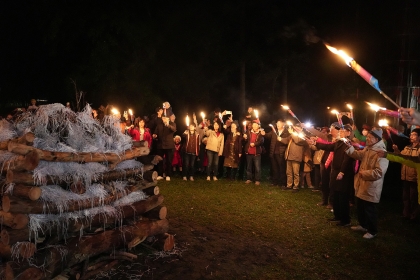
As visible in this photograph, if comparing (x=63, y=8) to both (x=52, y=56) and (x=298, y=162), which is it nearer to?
(x=52, y=56)

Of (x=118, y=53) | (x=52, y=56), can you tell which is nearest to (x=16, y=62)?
(x=52, y=56)

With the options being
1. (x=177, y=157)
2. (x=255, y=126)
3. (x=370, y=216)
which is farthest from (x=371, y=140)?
(x=177, y=157)

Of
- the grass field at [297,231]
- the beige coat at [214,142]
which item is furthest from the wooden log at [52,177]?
the beige coat at [214,142]

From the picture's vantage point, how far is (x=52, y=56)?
20547mm

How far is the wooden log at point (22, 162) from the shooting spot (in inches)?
201

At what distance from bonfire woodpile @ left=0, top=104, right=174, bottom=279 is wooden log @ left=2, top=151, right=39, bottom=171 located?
13 millimetres

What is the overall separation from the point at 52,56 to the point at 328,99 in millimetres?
18770

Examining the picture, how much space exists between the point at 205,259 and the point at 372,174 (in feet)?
13.1

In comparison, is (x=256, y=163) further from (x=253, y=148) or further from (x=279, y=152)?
(x=279, y=152)

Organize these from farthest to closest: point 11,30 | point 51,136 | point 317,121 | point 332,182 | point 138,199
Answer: point 317,121, point 11,30, point 332,182, point 138,199, point 51,136

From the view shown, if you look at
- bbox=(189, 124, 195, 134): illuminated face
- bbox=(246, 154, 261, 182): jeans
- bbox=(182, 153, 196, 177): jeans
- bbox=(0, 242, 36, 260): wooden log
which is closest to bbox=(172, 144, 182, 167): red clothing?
bbox=(182, 153, 196, 177): jeans

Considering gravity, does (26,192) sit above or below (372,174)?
below

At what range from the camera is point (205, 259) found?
6.69 metres

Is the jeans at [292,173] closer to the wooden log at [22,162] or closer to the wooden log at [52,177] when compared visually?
the wooden log at [52,177]
